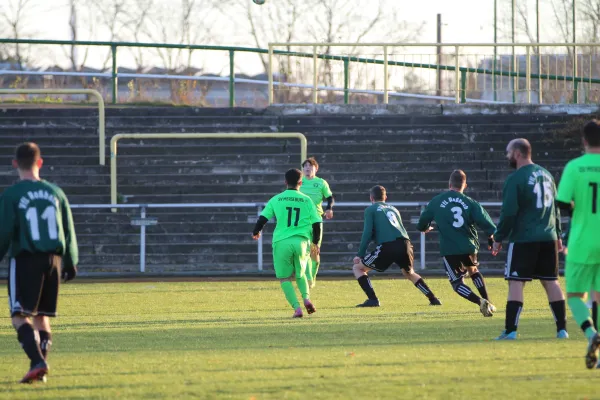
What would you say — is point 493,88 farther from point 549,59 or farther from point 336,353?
point 336,353

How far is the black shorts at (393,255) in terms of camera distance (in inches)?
558

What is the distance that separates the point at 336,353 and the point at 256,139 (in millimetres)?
16124

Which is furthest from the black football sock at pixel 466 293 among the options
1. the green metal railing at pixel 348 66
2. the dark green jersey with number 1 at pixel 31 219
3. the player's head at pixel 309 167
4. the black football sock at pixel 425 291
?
the green metal railing at pixel 348 66

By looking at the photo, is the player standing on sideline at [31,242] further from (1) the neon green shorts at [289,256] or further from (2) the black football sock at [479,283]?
(2) the black football sock at [479,283]

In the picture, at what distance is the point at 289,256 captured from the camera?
12570 mm

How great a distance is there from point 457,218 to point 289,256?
82.4 inches

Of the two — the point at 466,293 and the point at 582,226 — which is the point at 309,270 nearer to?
the point at 466,293

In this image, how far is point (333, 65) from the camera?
1113 inches

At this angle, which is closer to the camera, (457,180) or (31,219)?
(31,219)

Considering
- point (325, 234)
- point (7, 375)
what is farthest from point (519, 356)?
point (325, 234)

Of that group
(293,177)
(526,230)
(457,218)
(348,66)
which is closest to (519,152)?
(526,230)

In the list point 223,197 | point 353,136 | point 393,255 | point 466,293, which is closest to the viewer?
point 466,293

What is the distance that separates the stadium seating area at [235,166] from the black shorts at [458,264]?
26.6 feet

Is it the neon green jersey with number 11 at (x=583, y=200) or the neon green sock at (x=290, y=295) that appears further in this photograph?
the neon green sock at (x=290, y=295)
